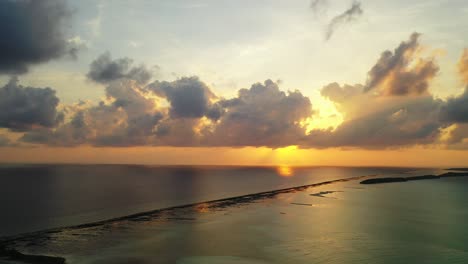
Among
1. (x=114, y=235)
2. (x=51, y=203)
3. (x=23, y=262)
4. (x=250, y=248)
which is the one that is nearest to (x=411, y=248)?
(x=250, y=248)

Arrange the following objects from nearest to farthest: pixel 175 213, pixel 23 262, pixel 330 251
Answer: pixel 23 262 < pixel 330 251 < pixel 175 213

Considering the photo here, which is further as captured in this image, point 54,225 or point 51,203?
point 51,203

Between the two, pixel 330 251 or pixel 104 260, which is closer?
pixel 104 260

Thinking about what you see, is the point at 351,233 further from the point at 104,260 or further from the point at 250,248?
the point at 104,260

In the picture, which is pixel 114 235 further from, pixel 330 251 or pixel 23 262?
pixel 330 251

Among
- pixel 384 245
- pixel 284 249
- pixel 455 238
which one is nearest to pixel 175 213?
pixel 284 249

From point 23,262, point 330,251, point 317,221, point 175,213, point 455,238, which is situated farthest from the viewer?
point 175,213
